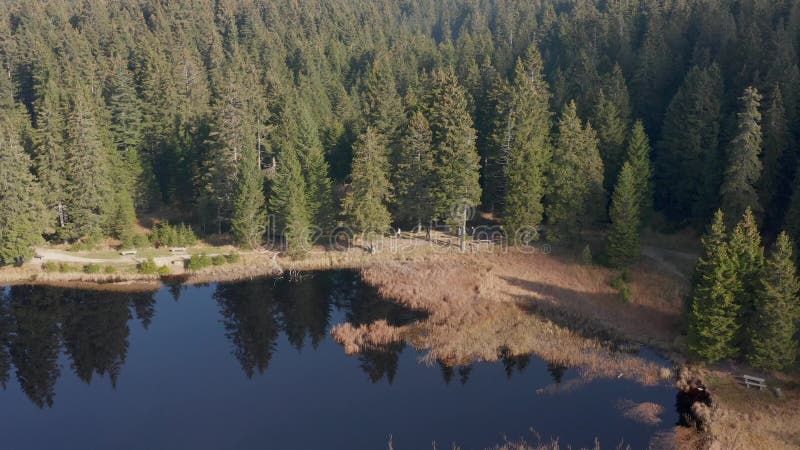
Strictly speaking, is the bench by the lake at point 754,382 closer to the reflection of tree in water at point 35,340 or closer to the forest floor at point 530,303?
the forest floor at point 530,303

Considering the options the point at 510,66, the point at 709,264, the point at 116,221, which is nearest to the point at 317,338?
the point at 709,264

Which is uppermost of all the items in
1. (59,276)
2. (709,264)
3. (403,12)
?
(403,12)

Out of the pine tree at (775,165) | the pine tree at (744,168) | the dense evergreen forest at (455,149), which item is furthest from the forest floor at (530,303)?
the pine tree at (775,165)

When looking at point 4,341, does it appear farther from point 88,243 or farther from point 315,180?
point 315,180

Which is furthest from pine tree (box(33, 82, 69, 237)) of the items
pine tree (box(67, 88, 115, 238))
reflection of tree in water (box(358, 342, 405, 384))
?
reflection of tree in water (box(358, 342, 405, 384))

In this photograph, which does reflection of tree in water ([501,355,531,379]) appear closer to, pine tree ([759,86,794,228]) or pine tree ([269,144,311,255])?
pine tree ([269,144,311,255])

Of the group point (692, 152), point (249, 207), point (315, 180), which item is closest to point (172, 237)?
point (249, 207)

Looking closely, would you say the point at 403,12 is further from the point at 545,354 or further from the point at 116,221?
the point at 545,354
